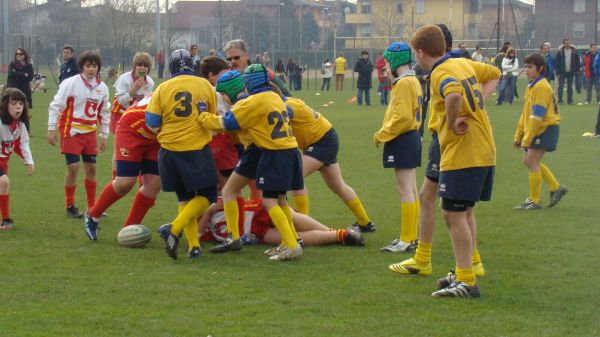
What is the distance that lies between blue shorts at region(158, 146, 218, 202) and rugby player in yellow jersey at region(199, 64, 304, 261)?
328mm

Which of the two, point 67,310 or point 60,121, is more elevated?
point 60,121

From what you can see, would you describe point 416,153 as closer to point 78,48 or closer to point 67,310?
point 67,310

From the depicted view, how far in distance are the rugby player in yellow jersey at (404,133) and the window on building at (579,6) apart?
180ft

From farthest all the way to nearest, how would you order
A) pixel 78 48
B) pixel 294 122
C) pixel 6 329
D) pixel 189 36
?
pixel 189 36 → pixel 78 48 → pixel 294 122 → pixel 6 329

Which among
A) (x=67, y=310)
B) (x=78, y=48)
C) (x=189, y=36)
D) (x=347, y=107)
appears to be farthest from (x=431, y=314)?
(x=189, y=36)

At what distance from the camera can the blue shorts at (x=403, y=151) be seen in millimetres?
8547

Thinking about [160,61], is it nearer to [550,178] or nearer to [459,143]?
[550,178]

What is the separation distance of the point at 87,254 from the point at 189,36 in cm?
5729

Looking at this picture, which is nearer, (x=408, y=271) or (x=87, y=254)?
(x=408, y=271)

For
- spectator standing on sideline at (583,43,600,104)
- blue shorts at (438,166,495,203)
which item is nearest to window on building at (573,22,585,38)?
spectator standing on sideline at (583,43,600,104)

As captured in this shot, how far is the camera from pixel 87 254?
8.48 meters

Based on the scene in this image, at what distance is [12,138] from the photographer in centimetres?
996

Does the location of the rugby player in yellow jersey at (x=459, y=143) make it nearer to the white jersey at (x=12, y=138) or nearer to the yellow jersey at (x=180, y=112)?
the yellow jersey at (x=180, y=112)

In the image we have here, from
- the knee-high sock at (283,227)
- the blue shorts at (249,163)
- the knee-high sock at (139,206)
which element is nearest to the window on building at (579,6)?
the knee-high sock at (139,206)
